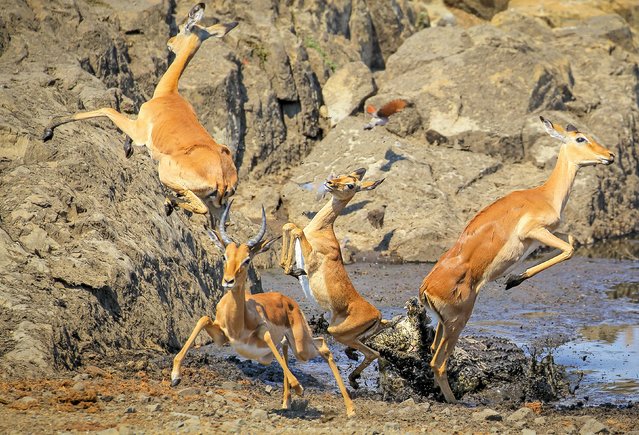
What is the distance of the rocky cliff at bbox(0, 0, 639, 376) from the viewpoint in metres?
9.09

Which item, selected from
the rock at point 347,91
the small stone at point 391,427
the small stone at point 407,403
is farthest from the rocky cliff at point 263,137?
the small stone at point 391,427

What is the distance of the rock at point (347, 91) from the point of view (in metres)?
17.4

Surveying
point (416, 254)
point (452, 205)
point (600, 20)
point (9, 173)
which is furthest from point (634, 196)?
point (9, 173)

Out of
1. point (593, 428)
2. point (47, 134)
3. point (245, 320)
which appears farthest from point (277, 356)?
point (47, 134)

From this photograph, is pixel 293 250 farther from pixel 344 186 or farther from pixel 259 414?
pixel 259 414

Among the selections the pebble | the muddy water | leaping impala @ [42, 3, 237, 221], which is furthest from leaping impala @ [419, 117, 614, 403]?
the pebble

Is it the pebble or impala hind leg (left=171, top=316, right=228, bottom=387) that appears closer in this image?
the pebble

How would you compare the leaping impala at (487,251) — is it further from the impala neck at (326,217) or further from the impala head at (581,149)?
the impala neck at (326,217)

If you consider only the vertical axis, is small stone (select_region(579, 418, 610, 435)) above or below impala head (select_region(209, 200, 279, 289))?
below

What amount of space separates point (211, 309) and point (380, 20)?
A: 463 inches

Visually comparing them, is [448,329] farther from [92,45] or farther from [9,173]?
[92,45]

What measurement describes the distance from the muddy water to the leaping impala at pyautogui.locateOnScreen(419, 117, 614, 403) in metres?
1.03

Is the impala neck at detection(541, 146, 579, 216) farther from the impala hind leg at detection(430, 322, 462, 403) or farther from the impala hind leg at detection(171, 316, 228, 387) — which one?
the impala hind leg at detection(171, 316, 228, 387)

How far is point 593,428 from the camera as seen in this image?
7.64 metres
